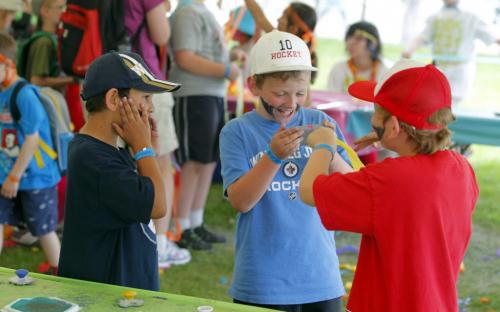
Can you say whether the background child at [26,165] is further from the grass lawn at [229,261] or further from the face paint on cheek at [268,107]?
the face paint on cheek at [268,107]

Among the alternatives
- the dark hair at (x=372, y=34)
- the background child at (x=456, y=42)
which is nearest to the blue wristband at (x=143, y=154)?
the dark hair at (x=372, y=34)

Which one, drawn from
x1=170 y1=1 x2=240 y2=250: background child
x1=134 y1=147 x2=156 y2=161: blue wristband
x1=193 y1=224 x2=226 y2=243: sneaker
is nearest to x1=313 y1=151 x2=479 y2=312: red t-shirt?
x1=134 y1=147 x2=156 y2=161: blue wristband

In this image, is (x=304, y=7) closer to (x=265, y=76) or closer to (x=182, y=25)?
(x=182, y=25)

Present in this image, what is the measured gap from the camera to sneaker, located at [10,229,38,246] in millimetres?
5078

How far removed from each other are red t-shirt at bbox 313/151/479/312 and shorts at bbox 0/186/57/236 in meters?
2.64

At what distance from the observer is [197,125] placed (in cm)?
487

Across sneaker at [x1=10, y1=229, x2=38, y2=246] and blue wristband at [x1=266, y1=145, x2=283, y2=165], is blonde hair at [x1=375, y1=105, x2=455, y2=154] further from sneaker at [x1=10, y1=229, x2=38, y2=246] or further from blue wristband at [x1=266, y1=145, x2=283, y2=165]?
sneaker at [x1=10, y1=229, x2=38, y2=246]

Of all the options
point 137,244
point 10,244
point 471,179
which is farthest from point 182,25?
point 471,179

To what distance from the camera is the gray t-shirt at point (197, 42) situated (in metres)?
4.74

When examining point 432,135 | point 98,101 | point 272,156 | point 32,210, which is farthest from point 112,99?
point 32,210

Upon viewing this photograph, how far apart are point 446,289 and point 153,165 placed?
971 mm

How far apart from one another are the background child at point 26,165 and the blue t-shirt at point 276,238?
6.07ft

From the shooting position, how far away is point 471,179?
2.03 m

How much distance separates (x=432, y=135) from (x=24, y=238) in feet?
12.5
